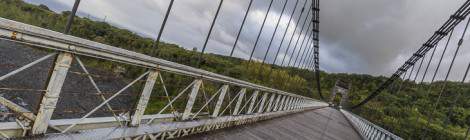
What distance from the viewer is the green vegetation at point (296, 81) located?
63.3 feet

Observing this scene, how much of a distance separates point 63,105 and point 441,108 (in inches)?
1231

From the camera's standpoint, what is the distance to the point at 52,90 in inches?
132

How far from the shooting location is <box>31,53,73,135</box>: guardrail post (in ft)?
10.8

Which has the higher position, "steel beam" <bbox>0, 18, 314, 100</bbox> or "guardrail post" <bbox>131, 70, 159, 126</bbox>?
"steel beam" <bbox>0, 18, 314, 100</bbox>

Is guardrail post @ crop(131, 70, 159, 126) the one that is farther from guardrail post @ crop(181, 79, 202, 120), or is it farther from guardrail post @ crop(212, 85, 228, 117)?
guardrail post @ crop(212, 85, 228, 117)

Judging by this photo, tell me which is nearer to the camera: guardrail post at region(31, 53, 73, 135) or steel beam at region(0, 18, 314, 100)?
steel beam at region(0, 18, 314, 100)

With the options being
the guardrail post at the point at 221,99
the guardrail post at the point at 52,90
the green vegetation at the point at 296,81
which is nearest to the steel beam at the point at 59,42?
the guardrail post at the point at 52,90

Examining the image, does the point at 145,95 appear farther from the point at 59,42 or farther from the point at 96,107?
the point at 59,42

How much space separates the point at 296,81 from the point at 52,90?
38.9m

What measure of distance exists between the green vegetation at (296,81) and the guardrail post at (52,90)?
1.70m

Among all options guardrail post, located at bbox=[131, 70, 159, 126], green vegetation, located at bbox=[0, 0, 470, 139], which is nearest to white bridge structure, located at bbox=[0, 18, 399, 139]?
guardrail post, located at bbox=[131, 70, 159, 126]

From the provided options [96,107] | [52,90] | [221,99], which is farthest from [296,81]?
[52,90]

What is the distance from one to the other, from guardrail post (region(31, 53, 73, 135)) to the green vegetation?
1.70 meters

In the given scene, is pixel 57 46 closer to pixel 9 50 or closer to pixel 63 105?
pixel 63 105
